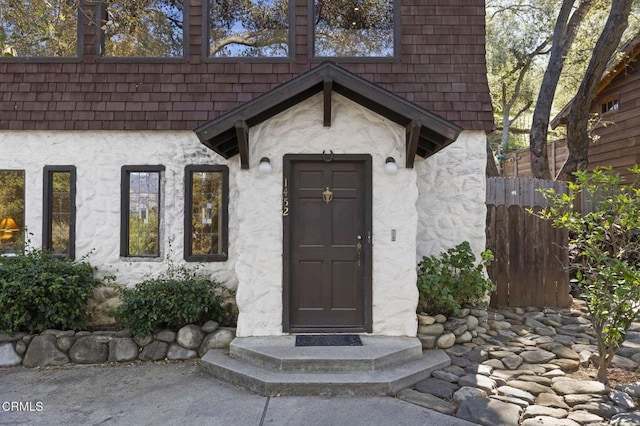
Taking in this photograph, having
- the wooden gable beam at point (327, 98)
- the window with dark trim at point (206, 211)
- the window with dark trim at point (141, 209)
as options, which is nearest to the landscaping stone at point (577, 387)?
the wooden gable beam at point (327, 98)

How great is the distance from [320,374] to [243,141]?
2507 mm

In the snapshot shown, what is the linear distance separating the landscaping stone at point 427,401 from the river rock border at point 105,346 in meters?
2.11

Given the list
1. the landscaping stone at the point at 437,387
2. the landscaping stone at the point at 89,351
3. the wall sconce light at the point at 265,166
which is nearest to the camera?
the landscaping stone at the point at 437,387

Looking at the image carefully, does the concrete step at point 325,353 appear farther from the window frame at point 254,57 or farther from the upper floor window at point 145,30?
the upper floor window at point 145,30

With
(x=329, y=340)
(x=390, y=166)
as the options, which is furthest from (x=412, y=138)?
(x=329, y=340)

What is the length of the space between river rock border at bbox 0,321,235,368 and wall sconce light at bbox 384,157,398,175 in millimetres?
2553

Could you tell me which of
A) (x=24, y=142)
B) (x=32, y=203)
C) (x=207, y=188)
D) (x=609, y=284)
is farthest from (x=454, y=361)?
(x=24, y=142)

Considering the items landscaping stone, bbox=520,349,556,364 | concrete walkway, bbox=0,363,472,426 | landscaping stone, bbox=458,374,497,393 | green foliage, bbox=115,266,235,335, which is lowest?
concrete walkway, bbox=0,363,472,426

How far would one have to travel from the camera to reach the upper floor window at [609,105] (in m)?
11.8

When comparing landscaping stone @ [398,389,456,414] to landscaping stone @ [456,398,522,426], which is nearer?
landscaping stone @ [456,398,522,426]

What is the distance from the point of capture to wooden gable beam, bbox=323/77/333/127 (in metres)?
4.91

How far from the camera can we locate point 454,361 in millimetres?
4965

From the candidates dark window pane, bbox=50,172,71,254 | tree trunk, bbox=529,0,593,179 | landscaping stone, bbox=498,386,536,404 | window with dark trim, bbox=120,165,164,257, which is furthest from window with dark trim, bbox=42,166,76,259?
tree trunk, bbox=529,0,593,179

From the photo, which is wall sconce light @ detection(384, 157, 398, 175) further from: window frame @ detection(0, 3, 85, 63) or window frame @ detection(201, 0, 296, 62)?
window frame @ detection(0, 3, 85, 63)
